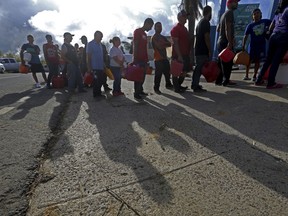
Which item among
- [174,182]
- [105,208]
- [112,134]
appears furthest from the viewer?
[112,134]

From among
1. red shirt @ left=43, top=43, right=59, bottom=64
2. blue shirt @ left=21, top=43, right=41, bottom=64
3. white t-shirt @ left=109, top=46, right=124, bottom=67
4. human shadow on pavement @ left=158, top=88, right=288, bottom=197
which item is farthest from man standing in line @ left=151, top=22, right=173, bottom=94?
blue shirt @ left=21, top=43, right=41, bottom=64

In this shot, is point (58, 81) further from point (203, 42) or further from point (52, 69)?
point (203, 42)

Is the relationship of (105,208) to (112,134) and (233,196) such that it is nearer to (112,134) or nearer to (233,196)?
(233,196)

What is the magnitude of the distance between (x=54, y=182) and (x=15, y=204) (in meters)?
0.38

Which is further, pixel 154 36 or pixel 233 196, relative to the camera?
pixel 154 36

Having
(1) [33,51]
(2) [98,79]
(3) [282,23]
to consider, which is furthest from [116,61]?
(1) [33,51]

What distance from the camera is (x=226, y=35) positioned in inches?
236

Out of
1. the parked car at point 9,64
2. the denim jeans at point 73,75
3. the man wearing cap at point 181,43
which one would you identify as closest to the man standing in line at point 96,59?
the denim jeans at point 73,75

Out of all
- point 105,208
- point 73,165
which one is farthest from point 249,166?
point 73,165

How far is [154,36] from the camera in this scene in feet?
20.8

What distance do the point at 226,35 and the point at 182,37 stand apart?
98 cm

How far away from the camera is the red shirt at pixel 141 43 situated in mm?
5836

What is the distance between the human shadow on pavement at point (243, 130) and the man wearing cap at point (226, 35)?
965 millimetres

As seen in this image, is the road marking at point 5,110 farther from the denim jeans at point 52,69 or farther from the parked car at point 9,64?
the parked car at point 9,64
